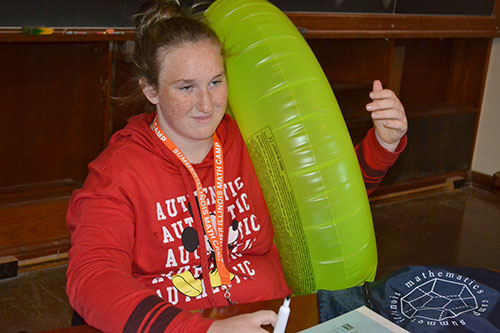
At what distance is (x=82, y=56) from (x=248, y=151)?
1444 millimetres

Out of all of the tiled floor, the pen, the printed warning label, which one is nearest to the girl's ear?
the printed warning label

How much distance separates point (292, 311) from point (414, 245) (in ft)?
7.25

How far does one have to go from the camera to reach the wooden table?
40.4 inches

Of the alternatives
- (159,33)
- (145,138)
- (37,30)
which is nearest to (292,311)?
(145,138)

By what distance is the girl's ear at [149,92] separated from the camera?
4.50 ft

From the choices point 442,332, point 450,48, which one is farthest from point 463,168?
point 442,332

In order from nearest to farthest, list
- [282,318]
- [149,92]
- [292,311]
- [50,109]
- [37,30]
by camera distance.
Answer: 1. [282,318]
2. [292,311]
3. [149,92]
4. [37,30]
5. [50,109]

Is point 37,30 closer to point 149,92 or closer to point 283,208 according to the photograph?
point 149,92

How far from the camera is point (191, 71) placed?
1.28m

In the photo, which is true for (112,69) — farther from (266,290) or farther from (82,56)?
(266,290)


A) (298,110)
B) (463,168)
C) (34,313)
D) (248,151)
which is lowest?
(34,313)

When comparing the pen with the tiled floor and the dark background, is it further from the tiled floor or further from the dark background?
the tiled floor

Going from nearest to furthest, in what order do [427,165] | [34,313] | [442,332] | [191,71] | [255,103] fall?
[442,332] < [191,71] < [255,103] < [34,313] < [427,165]

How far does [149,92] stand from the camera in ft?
4.53
